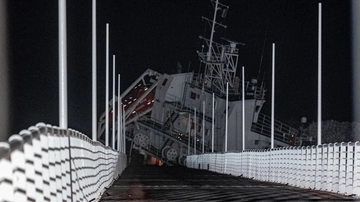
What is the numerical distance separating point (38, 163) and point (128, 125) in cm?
6707

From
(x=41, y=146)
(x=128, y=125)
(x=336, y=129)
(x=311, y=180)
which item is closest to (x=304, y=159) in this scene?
(x=311, y=180)

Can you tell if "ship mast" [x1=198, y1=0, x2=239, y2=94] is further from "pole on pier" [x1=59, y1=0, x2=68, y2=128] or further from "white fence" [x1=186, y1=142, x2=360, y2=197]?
"pole on pier" [x1=59, y1=0, x2=68, y2=128]

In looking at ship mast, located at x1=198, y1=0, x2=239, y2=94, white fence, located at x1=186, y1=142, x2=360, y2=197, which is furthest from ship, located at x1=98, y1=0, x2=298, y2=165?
white fence, located at x1=186, y1=142, x2=360, y2=197

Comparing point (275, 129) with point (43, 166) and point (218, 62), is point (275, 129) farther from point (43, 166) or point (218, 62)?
point (43, 166)

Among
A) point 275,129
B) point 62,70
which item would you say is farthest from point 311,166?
point 275,129

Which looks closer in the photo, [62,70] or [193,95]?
[62,70]

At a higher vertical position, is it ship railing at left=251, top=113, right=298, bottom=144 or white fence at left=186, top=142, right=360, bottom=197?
ship railing at left=251, top=113, right=298, bottom=144

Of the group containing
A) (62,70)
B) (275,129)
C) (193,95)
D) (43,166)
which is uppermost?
(193,95)

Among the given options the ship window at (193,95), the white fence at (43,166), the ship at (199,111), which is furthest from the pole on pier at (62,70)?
the ship window at (193,95)

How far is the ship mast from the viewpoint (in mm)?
70812

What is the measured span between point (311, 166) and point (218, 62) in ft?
159

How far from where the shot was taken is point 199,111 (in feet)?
236

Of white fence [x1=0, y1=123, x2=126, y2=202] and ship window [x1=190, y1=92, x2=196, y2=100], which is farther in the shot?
ship window [x1=190, y1=92, x2=196, y2=100]

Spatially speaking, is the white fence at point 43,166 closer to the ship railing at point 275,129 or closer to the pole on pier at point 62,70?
the pole on pier at point 62,70
